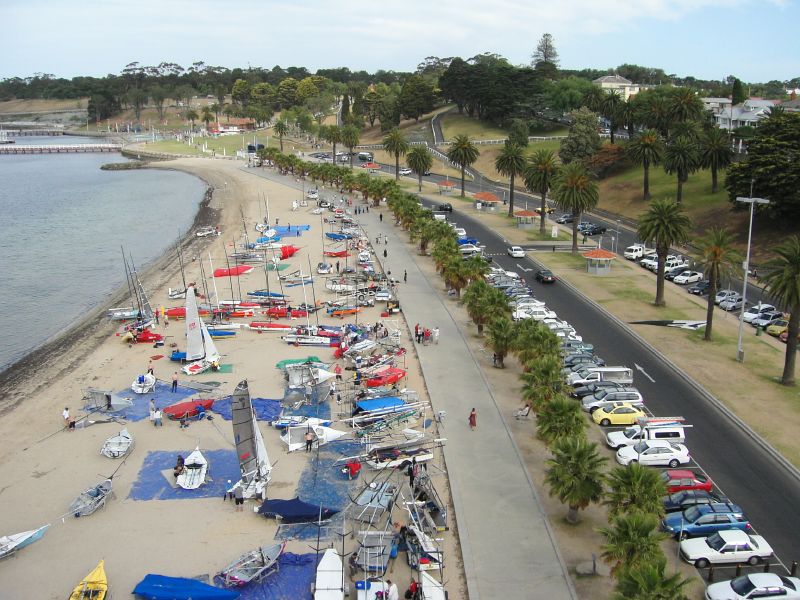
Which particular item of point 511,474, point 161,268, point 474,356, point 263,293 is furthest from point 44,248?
point 511,474

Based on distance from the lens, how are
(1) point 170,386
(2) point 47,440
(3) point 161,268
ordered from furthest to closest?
(3) point 161,268 → (1) point 170,386 → (2) point 47,440

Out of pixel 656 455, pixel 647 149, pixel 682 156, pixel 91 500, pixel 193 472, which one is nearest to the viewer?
pixel 91 500

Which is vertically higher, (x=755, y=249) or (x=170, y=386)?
(x=755, y=249)

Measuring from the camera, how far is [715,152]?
76.3 metres

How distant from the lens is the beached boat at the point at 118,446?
105 ft

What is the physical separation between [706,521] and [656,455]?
5073mm

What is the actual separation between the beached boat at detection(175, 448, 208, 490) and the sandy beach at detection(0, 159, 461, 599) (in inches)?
35.0

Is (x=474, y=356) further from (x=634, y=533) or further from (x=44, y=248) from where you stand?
(x=44, y=248)

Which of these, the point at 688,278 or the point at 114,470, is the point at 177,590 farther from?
the point at 688,278

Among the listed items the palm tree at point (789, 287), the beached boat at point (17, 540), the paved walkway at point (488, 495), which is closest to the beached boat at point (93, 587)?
the beached boat at point (17, 540)

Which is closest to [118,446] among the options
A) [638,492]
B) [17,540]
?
[17,540]

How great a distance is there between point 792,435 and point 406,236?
5192 centimetres

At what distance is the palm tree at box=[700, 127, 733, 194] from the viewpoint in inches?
3009

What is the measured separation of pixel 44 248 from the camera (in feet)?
283
